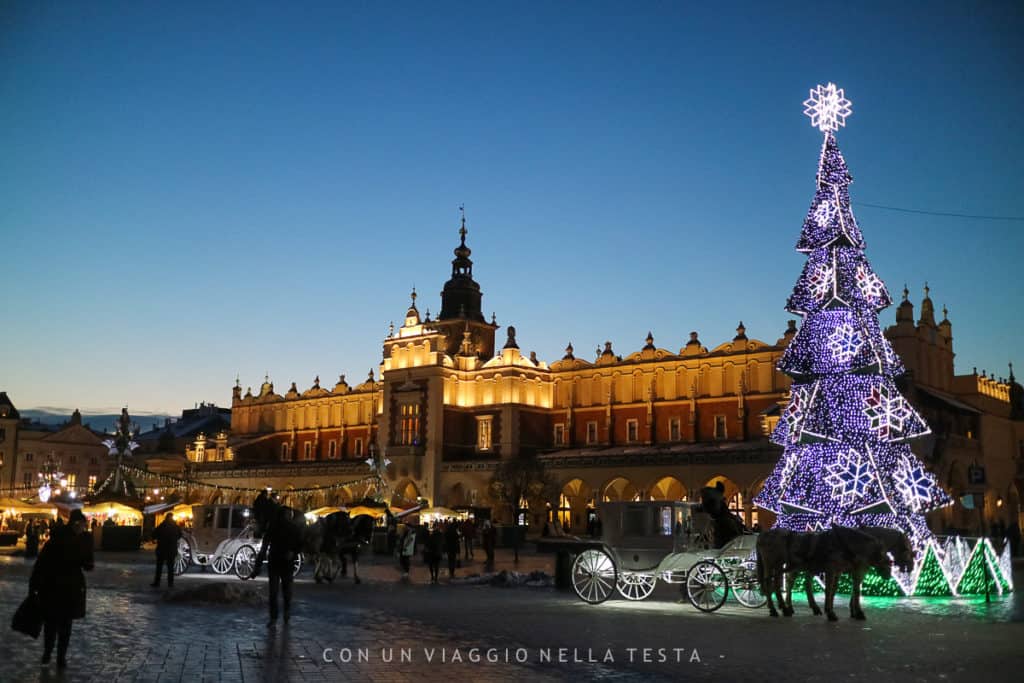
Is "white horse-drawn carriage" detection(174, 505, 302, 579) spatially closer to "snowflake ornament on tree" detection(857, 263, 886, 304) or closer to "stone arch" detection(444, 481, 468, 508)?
"snowflake ornament on tree" detection(857, 263, 886, 304)

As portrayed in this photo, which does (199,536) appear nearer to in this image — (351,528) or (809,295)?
(351,528)

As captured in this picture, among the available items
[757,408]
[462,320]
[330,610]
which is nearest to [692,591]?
[330,610]

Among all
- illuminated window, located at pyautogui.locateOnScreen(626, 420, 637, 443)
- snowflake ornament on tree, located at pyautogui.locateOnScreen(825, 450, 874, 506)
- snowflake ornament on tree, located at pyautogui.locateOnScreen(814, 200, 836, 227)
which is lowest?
snowflake ornament on tree, located at pyautogui.locateOnScreen(825, 450, 874, 506)

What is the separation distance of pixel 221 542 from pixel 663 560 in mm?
13729

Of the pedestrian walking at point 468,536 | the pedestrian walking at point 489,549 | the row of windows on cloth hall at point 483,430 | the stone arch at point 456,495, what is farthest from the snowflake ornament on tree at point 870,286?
the stone arch at point 456,495

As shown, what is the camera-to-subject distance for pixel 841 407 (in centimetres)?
2295

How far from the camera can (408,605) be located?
736 inches

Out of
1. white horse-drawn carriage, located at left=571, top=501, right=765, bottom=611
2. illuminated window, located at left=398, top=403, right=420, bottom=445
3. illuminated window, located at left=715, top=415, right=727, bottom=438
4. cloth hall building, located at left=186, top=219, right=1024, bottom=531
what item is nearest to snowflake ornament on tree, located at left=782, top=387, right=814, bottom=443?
white horse-drawn carriage, located at left=571, top=501, right=765, bottom=611

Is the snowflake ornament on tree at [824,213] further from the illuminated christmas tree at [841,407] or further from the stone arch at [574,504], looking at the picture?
the stone arch at [574,504]

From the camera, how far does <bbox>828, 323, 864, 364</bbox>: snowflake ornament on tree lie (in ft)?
76.2

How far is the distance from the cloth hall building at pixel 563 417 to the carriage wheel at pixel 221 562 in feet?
91.9

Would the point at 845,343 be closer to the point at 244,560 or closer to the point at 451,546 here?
the point at 451,546

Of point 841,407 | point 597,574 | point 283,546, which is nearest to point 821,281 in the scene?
point 841,407

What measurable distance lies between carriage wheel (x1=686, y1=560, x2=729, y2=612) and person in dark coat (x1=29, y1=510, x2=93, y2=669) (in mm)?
10525
